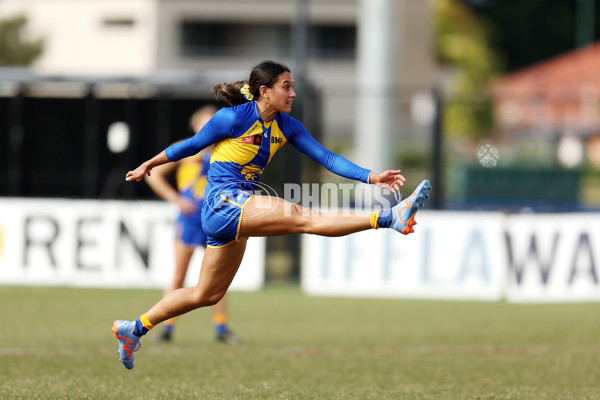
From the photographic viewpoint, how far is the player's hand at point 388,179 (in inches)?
275

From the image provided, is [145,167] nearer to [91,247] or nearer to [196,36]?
[91,247]

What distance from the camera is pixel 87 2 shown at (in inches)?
1889

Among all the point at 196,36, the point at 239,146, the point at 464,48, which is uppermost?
the point at 196,36

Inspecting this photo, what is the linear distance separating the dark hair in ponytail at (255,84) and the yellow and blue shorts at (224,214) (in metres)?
0.69

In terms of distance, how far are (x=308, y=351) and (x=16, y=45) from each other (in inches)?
1247

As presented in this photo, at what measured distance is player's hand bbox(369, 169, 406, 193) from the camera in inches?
275

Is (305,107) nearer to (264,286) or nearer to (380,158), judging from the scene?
(380,158)

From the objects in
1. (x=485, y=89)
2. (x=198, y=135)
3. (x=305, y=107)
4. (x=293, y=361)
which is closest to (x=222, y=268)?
(x=198, y=135)

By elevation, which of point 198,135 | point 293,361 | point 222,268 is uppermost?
point 198,135

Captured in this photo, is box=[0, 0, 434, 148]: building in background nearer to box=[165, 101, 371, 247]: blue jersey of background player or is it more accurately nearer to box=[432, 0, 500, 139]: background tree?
box=[432, 0, 500, 139]: background tree

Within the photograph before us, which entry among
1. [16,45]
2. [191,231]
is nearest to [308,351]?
[191,231]

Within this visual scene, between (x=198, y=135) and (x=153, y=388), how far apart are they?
6.83ft

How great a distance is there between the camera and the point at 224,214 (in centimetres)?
683

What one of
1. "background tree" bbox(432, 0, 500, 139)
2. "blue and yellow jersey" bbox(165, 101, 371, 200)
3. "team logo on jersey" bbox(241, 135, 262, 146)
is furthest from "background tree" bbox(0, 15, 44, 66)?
"team logo on jersey" bbox(241, 135, 262, 146)
